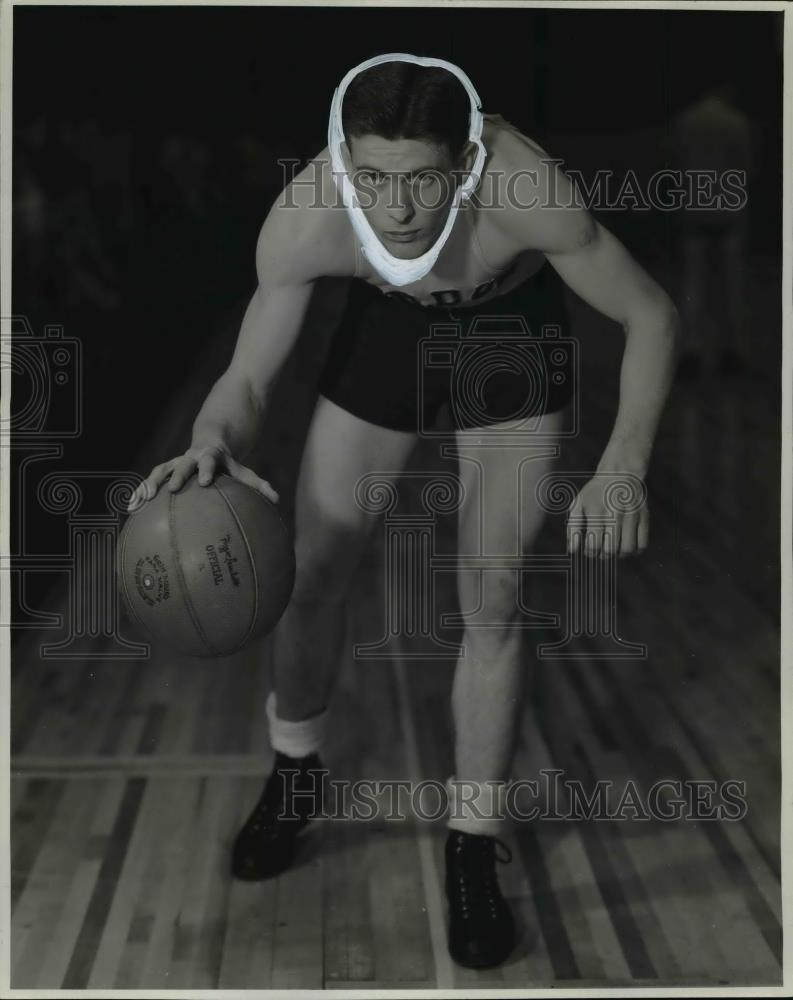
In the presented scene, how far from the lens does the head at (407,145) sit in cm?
297

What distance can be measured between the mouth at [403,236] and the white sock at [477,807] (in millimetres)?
1269

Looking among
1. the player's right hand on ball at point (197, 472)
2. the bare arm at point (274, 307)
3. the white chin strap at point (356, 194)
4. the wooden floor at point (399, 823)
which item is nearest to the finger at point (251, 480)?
the player's right hand on ball at point (197, 472)

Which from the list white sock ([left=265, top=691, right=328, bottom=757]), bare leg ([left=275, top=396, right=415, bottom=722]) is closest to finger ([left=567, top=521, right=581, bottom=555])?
bare leg ([left=275, top=396, right=415, bottom=722])

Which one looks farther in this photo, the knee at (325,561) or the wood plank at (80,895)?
the knee at (325,561)

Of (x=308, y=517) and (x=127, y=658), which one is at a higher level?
(x=308, y=517)

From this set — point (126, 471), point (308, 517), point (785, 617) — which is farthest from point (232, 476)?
point (785, 617)

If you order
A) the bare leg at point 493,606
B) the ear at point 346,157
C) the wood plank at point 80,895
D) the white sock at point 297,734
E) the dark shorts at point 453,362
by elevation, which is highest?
the ear at point 346,157

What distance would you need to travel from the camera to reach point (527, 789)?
3723mm

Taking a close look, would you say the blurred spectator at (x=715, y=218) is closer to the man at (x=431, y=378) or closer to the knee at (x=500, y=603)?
the man at (x=431, y=378)

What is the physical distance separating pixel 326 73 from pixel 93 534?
46.7 inches

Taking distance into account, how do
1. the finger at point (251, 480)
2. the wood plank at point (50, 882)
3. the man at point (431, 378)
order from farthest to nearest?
1. the wood plank at point (50, 882)
2. the man at point (431, 378)
3. the finger at point (251, 480)

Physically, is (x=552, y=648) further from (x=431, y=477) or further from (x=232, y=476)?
(x=232, y=476)

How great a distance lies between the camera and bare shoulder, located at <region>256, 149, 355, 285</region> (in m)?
3.09

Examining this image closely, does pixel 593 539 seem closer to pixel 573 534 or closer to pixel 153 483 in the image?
pixel 573 534
